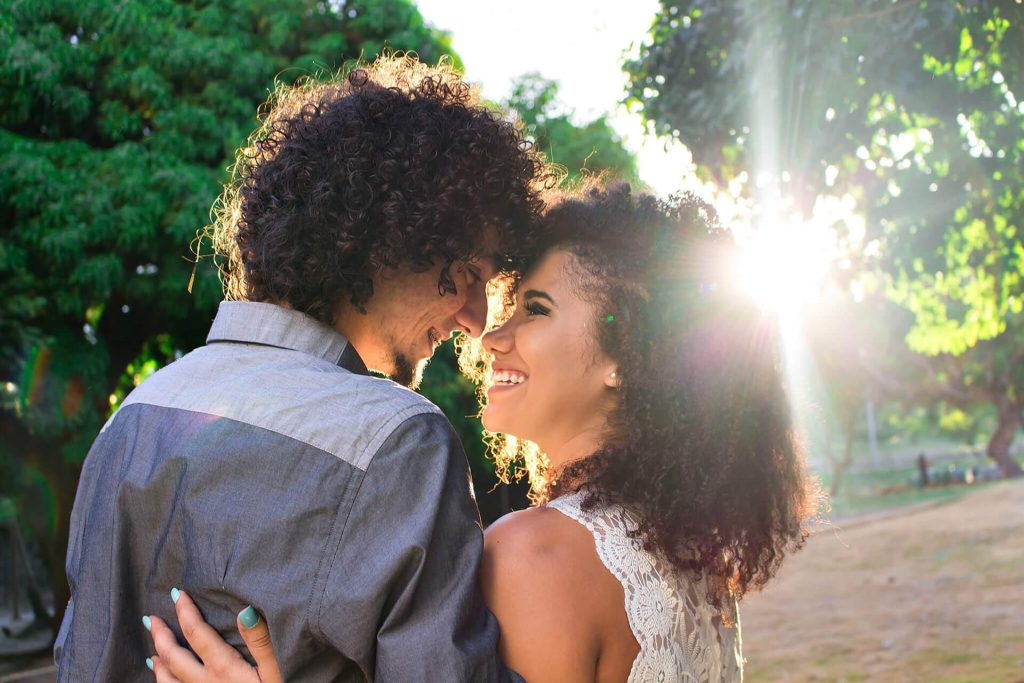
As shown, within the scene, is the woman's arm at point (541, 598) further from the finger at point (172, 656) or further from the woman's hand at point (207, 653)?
the finger at point (172, 656)

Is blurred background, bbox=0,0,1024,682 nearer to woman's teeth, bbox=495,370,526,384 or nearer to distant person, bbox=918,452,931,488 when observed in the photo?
woman's teeth, bbox=495,370,526,384

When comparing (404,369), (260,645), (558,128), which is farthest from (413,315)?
(558,128)

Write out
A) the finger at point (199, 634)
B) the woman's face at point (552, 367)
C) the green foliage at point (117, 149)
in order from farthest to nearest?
the green foliage at point (117, 149) → the woman's face at point (552, 367) → the finger at point (199, 634)

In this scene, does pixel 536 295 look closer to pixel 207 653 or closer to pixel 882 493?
pixel 207 653

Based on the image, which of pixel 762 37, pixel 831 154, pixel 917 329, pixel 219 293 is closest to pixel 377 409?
pixel 762 37

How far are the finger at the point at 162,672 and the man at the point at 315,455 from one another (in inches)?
1.7

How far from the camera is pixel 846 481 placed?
158 feet

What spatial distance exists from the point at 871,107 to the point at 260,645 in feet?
19.1

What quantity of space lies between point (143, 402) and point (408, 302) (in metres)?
0.65

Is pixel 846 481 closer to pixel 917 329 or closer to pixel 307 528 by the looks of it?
pixel 917 329

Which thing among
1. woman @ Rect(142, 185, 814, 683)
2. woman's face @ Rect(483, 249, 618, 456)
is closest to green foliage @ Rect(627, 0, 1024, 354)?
woman @ Rect(142, 185, 814, 683)

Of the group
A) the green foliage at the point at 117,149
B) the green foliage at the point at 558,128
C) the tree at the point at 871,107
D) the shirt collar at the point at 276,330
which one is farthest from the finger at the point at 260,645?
the green foliage at the point at 558,128

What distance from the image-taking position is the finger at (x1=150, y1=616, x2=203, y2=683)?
68.3 inches

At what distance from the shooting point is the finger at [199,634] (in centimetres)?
172
